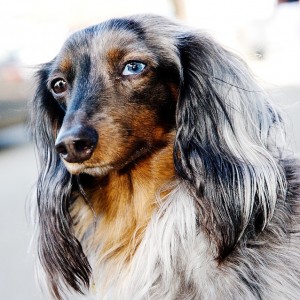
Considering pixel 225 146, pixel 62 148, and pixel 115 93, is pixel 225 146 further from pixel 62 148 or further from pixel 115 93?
pixel 62 148

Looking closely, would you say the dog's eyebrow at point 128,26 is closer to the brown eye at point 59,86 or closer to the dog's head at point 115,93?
the dog's head at point 115,93

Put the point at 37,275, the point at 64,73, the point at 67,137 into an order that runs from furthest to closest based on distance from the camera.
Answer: the point at 37,275 → the point at 64,73 → the point at 67,137

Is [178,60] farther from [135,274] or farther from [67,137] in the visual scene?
[135,274]

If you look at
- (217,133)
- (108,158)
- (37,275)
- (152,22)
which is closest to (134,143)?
(108,158)

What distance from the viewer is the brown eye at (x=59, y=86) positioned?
10.7ft

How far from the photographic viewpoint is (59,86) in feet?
10.8

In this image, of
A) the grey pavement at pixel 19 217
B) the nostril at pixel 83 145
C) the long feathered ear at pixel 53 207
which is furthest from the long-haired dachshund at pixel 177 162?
the grey pavement at pixel 19 217

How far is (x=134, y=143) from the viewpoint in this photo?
3.02 meters

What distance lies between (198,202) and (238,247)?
243mm

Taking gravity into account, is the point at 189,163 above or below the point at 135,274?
above

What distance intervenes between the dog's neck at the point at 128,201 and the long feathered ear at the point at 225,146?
115mm

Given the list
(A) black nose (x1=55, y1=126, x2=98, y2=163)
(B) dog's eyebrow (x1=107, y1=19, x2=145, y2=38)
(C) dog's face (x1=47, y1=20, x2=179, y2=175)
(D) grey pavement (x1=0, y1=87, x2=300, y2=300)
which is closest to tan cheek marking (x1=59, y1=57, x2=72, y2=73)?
(C) dog's face (x1=47, y1=20, x2=179, y2=175)

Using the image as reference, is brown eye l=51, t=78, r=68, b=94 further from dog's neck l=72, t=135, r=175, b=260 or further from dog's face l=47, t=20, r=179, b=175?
dog's neck l=72, t=135, r=175, b=260

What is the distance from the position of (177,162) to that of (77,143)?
0.49 meters
